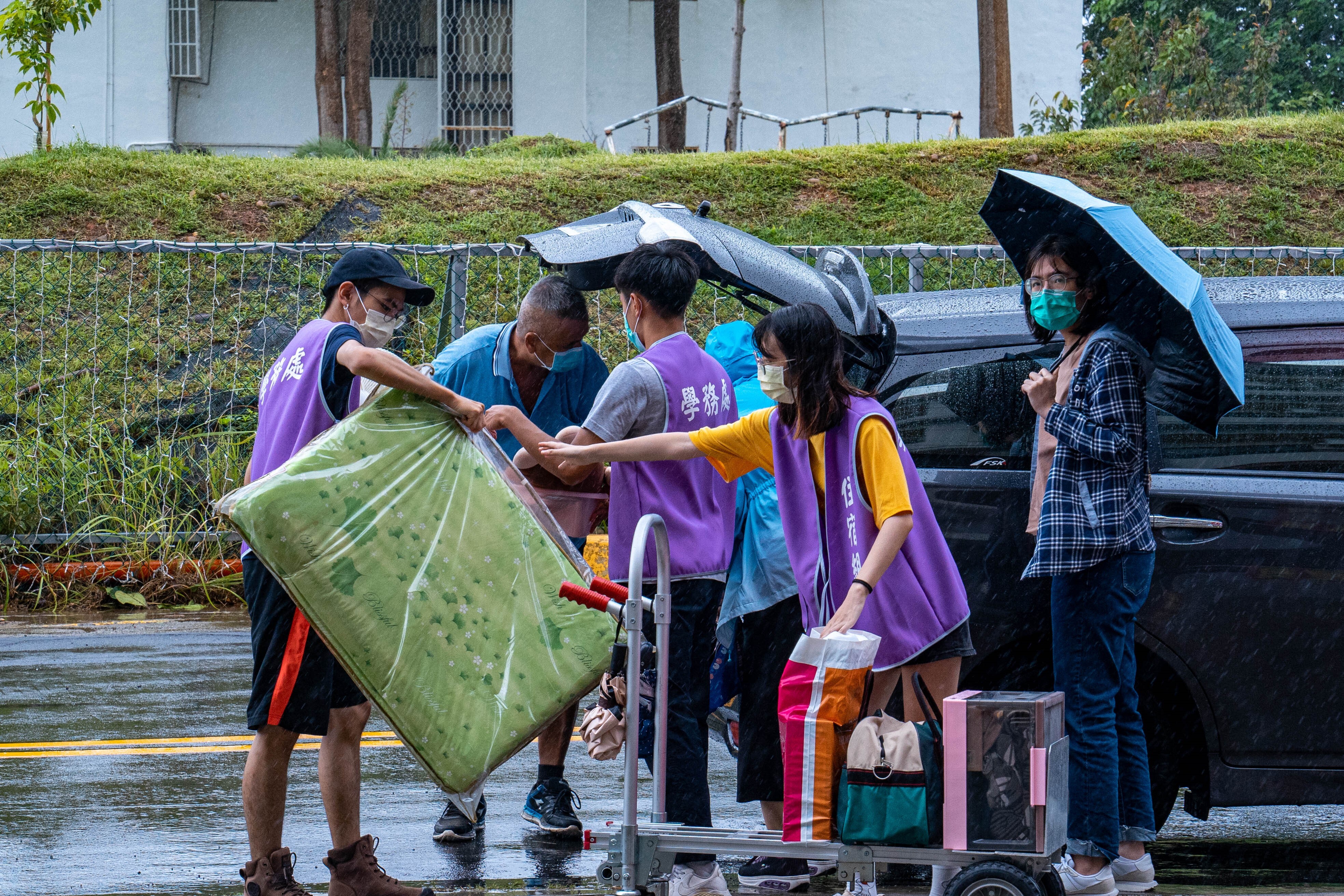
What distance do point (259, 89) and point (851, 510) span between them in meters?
19.5

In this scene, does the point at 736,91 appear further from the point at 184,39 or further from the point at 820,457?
the point at 820,457

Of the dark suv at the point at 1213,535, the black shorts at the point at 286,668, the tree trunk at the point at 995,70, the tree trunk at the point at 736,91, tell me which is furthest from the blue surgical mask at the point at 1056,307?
the tree trunk at the point at 995,70

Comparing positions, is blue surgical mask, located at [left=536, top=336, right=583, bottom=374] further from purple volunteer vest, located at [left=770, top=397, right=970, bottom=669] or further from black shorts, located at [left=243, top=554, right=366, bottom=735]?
black shorts, located at [left=243, top=554, right=366, bottom=735]

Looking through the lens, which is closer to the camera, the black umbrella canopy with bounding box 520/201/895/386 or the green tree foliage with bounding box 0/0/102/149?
the black umbrella canopy with bounding box 520/201/895/386

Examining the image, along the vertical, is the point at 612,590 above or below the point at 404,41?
below

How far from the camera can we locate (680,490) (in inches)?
178

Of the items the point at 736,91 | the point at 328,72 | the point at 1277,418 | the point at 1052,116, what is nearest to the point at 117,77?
the point at 328,72

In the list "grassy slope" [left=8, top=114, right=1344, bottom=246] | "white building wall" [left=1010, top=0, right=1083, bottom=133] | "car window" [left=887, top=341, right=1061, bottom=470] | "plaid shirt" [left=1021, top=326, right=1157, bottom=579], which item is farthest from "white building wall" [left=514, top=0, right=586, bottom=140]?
"plaid shirt" [left=1021, top=326, right=1157, bottom=579]

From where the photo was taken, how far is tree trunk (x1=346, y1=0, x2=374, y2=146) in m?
19.5

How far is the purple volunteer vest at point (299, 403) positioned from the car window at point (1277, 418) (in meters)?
2.58

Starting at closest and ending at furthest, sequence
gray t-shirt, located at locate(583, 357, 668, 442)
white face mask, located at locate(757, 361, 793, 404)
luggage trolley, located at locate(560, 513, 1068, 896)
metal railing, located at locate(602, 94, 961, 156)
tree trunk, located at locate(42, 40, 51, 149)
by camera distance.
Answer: luggage trolley, located at locate(560, 513, 1068, 896)
white face mask, located at locate(757, 361, 793, 404)
gray t-shirt, located at locate(583, 357, 668, 442)
tree trunk, located at locate(42, 40, 51, 149)
metal railing, located at locate(602, 94, 961, 156)

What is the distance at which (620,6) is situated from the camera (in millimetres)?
20750

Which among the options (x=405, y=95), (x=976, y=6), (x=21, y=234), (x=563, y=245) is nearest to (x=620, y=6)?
(x=405, y=95)

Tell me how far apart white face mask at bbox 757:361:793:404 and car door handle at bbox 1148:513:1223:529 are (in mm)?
1260
